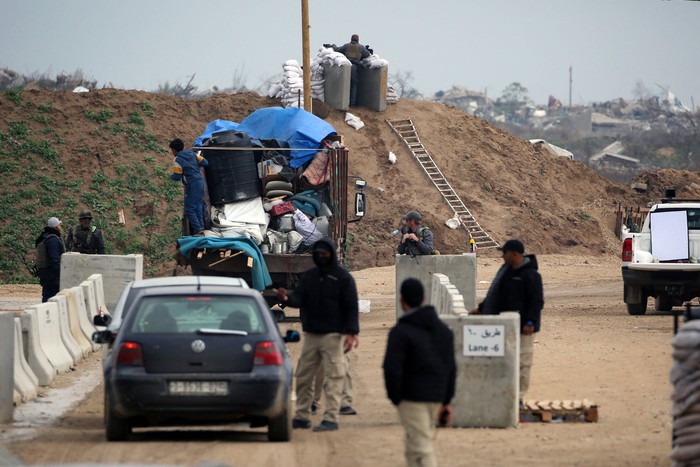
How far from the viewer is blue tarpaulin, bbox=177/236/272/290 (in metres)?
22.8

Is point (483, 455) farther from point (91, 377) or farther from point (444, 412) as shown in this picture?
point (91, 377)

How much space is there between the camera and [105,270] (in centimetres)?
2397

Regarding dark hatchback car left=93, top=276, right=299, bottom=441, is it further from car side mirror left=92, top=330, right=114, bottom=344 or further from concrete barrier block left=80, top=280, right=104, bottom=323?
concrete barrier block left=80, top=280, right=104, bottom=323

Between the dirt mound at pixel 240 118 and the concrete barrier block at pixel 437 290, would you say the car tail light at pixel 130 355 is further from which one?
the dirt mound at pixel 240 118

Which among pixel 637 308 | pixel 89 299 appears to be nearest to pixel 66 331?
pixel 89 299

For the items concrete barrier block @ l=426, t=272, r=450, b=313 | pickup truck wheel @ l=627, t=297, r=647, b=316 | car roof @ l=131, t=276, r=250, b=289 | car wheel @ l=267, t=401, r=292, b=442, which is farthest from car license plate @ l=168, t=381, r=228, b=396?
pickup truck wheel @ l=627, t=297, r=647, b=316

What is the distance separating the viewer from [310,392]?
1308 centimetres

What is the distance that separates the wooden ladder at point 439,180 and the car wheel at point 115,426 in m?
31.2

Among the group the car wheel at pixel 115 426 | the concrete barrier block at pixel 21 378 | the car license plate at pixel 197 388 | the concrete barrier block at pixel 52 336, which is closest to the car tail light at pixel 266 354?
the car license plate at pixel 197 388

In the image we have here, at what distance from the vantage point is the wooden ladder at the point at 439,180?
1693 inches

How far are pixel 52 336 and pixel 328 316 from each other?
18.5ft

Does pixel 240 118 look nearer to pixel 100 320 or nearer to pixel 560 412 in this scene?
pixel 100 320

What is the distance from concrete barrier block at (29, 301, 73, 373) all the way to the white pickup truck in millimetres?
10404

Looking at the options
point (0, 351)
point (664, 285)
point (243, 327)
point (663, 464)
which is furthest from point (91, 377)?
point (664, 285)
